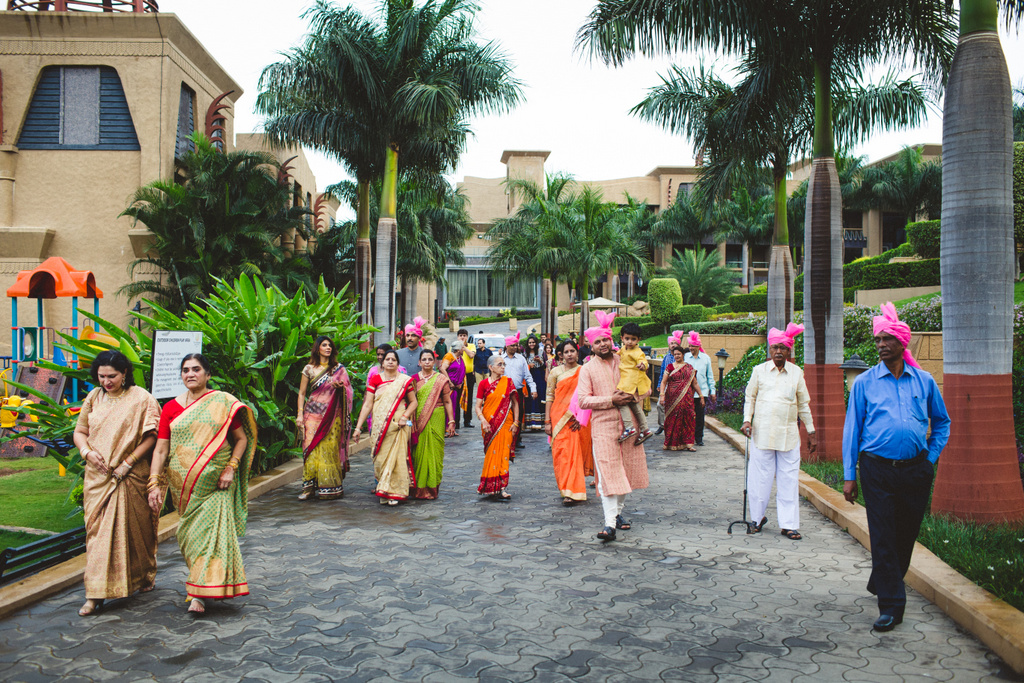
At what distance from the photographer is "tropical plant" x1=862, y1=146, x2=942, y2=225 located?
4756cm

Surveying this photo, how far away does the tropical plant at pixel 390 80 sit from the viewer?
18531mm

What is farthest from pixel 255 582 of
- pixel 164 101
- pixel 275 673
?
pixel 164 101

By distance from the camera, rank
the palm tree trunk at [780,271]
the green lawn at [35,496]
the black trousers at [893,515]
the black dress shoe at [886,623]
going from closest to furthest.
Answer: the black dress shoe at [886,623]
the black trousers at [893,515]
the green lawn at [35,496]
the palm tree trunk at [780,271]

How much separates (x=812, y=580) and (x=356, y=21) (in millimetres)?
17224

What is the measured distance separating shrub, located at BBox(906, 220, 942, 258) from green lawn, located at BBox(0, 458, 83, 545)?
25.4 meters

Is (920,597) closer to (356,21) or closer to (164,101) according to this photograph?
(356,21)

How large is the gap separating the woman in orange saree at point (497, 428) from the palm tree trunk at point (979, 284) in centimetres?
418

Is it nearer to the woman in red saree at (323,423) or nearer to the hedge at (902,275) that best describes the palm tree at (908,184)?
the hedge at (902,275)

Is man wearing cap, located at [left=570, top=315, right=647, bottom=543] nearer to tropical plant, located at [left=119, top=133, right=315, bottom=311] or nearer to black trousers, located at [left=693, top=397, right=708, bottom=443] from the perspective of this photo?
black trousers, located at [left=693, top=397, right=708, bottom=443]

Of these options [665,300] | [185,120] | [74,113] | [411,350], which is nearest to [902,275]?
[665,300]

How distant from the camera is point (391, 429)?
8.77 metres

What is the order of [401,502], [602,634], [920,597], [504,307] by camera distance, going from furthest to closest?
[504,307], [401,502], [920,597], [602,634]

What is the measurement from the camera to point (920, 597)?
536 cm

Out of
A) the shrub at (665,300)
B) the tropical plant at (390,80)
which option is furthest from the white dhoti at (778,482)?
the shrub at (665,300)
